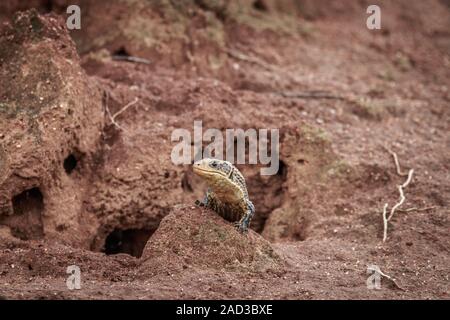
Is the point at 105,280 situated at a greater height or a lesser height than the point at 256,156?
lesser

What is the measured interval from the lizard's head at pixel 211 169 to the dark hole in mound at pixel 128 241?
7.01 ft

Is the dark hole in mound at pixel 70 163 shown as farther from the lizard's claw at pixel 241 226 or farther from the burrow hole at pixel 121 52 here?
the burrow hole at pixel 121 52

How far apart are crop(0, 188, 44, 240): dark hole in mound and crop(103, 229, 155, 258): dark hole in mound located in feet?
3.55

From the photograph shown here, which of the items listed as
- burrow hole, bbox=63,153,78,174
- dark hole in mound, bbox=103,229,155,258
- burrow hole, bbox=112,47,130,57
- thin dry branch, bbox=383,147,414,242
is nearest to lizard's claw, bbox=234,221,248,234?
thin dry branch, bbox=383,147,414,242

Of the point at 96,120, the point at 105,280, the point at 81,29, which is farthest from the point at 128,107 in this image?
the point at 105,280

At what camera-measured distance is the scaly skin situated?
20.9ft

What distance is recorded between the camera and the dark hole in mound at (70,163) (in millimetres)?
7883

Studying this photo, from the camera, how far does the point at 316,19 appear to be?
42.9ft

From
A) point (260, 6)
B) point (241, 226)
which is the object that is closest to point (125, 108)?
point (241, 226)

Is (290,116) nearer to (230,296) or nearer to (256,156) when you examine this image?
(256,156)

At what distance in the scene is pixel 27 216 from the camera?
24.0 ft

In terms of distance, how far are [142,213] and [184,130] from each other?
1154 mm

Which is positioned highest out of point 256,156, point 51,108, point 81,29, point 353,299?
point 81,29

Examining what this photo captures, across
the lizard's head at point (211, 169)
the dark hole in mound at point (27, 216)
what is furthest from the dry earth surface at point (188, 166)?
the lizard's head at point (211, 169)
